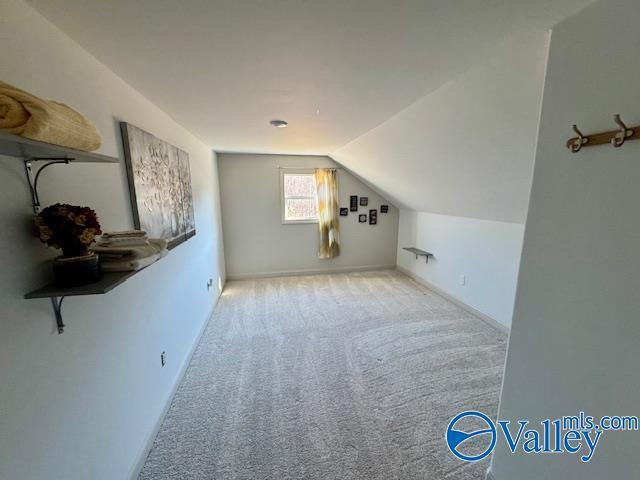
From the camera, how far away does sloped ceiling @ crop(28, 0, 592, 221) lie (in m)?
0.90

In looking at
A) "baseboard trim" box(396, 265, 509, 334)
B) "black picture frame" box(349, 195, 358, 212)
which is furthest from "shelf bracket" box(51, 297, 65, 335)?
"black picture frame" box(349, 195, 358, 212)

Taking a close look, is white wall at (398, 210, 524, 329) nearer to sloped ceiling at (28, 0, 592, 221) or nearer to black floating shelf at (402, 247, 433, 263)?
black floating shelf at (402, 247, 433, 263)

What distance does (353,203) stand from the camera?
15.6 feet

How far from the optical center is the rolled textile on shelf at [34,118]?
0.59 metres

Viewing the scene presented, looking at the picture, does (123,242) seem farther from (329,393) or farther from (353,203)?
(353,203)

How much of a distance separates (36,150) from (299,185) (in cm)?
396

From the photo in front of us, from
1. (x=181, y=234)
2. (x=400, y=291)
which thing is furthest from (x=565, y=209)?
(x=400, y=291)

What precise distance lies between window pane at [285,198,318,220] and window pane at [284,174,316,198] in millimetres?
108

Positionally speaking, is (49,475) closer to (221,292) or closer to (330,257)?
(221,292)

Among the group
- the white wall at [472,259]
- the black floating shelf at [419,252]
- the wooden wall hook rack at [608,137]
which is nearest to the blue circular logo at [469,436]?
the white wall at [472,259]

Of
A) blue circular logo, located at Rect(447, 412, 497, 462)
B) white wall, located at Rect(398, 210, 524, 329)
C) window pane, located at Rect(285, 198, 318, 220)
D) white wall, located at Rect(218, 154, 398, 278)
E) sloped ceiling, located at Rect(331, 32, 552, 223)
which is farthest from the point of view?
window pane, located at Rect(285, 198, 318, 220)

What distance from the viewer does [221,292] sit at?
394 centimetres

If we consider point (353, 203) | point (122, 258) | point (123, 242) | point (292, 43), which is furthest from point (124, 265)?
point (353, 203)

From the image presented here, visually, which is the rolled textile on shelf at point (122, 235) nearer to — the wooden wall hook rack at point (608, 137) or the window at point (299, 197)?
the wooden wall hook rack at point (608, 137)
